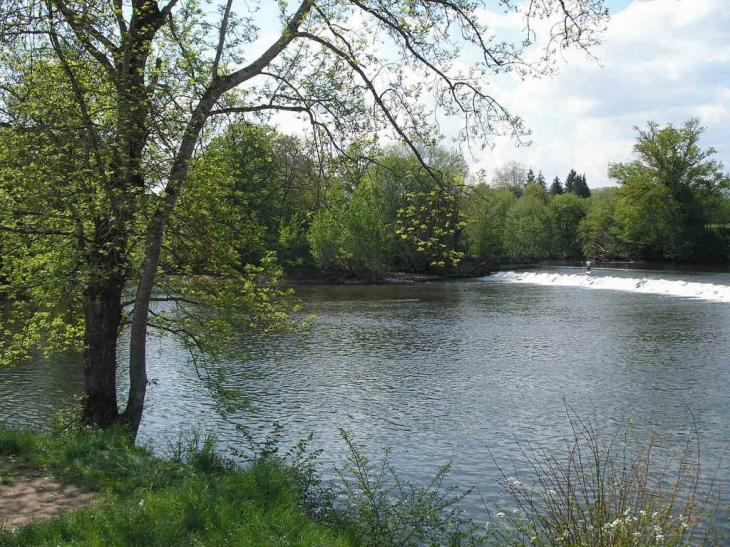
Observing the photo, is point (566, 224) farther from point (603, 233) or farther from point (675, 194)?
point (675, 194)

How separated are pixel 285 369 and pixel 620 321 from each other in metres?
14.1

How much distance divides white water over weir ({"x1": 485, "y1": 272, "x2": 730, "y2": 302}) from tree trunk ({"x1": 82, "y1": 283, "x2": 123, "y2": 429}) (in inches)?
1138

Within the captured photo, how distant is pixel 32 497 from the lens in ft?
18.8

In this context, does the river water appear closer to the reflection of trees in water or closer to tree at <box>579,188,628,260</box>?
the reflection of trees in water

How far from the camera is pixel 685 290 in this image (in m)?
33.6

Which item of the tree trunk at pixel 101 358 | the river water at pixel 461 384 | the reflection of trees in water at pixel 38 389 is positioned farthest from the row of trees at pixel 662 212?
the tree trunk at pixel 101 358

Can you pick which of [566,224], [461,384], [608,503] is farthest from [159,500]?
[566,224]

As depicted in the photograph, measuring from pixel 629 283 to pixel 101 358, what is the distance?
118 ft

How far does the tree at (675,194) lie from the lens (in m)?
58.2

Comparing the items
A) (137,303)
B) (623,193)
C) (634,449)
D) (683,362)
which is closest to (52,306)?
(137,303)

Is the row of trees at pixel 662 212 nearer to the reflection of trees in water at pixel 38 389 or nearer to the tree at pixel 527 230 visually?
the tree at pixel 527 230

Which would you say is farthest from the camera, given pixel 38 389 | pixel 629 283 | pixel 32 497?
pixel 629 283

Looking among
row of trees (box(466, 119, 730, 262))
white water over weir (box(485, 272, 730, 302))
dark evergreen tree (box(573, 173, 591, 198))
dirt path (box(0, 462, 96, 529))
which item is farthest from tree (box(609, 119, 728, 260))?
dirt path (box(0, 462, 96, 529))

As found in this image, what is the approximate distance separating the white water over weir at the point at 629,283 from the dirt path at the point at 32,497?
100 feet
